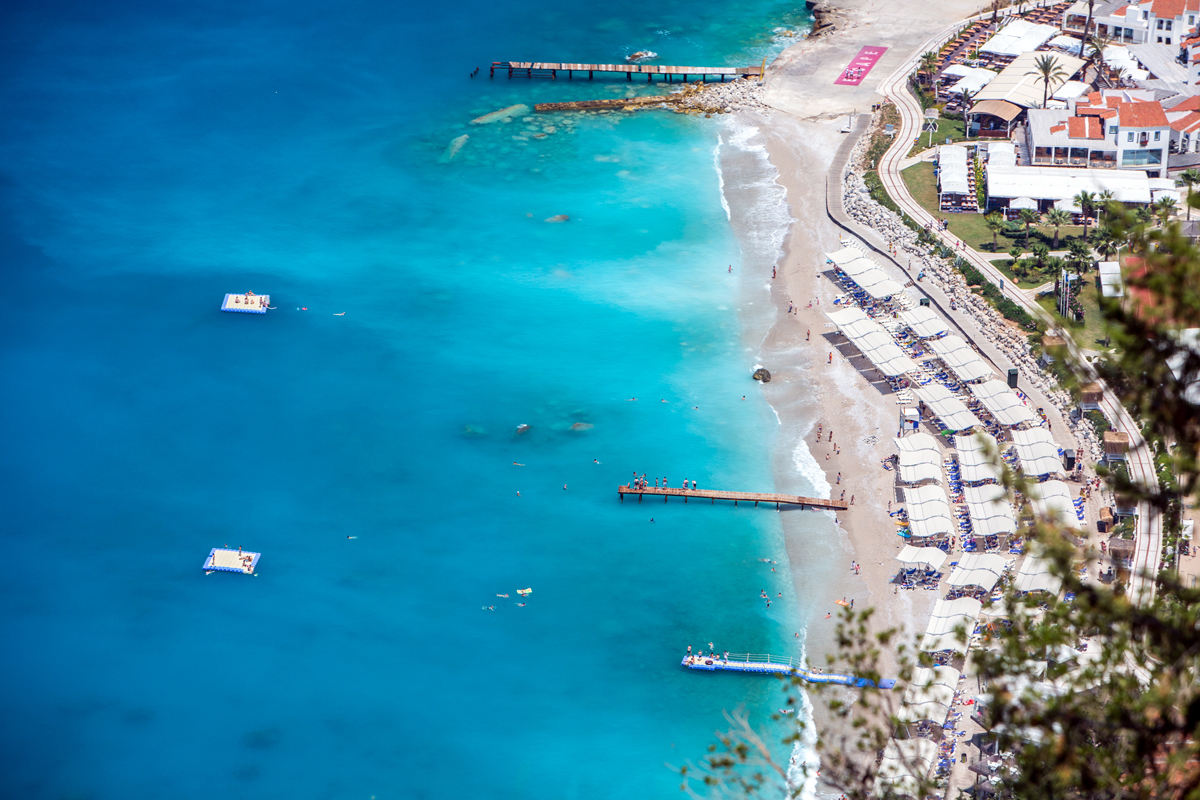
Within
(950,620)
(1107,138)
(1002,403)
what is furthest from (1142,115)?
(950,620)

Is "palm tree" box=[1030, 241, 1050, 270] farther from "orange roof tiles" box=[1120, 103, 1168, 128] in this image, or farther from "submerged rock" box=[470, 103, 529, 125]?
"submerged rock" box=[470, 103, 529, 125]

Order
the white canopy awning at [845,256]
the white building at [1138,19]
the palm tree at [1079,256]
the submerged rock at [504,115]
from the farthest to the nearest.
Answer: the submerged rock at [504,115], the white building at [1138,19], the white canopy awning at [845,256], the palm tree at [1079,256]

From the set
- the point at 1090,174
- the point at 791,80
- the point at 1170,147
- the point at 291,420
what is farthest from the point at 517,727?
the point at 791,80

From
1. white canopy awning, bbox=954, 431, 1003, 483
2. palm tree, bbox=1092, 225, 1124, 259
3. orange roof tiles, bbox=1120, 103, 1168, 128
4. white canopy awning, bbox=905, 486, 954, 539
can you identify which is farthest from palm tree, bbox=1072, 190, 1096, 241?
white canopy awning, bbox=905, 486, 954, 539

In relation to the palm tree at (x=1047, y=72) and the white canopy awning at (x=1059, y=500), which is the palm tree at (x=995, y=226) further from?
the white canopy awning at (x=1059, y=500)

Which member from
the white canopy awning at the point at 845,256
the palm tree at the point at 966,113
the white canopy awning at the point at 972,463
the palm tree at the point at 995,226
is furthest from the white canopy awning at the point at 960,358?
the palm tree at the point at 966,113

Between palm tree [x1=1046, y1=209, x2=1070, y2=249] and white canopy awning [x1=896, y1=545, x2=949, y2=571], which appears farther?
palm tree [x1=1046, y1=209, x2=1070, y2=249]

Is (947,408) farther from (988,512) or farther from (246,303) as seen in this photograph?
(246,303)
